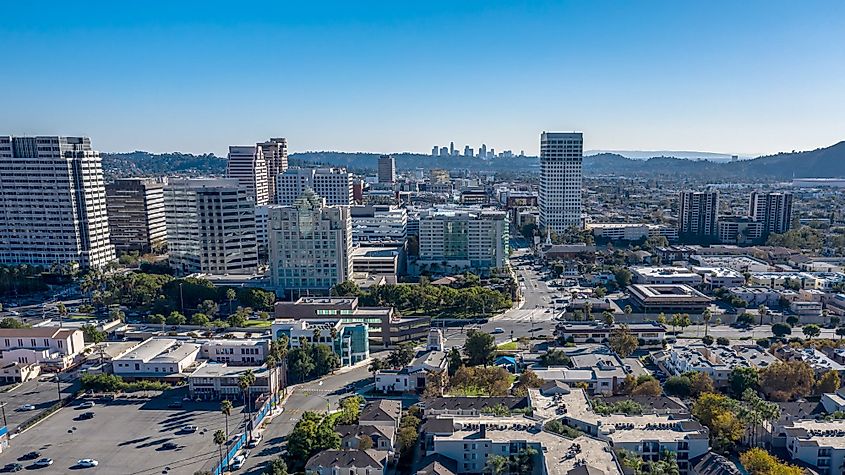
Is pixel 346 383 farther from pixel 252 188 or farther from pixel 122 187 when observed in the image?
pixel 252 188

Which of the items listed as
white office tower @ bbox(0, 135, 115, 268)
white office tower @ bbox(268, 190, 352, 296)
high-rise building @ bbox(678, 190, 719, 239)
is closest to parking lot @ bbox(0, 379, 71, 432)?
white office tower @ bbox(268, 190, 352, 296)

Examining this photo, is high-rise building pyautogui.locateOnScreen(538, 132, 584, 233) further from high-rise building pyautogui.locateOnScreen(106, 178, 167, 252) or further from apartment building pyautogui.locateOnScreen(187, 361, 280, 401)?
apartment building pyautogui.locateOnScreen(187, 361, 280, 401)

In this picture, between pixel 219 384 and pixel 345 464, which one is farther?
pixel 219 384

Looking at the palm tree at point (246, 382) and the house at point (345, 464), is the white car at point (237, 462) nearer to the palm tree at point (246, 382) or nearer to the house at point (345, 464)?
the house at point (345, 464)

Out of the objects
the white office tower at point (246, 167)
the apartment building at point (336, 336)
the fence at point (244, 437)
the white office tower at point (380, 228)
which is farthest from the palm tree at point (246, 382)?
the white office tower at point (246, 167)

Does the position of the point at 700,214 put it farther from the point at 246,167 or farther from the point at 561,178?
the point at 246,167

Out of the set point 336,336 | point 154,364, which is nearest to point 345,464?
point 336,336

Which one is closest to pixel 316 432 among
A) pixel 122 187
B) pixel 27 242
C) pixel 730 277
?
pixel 730 277
